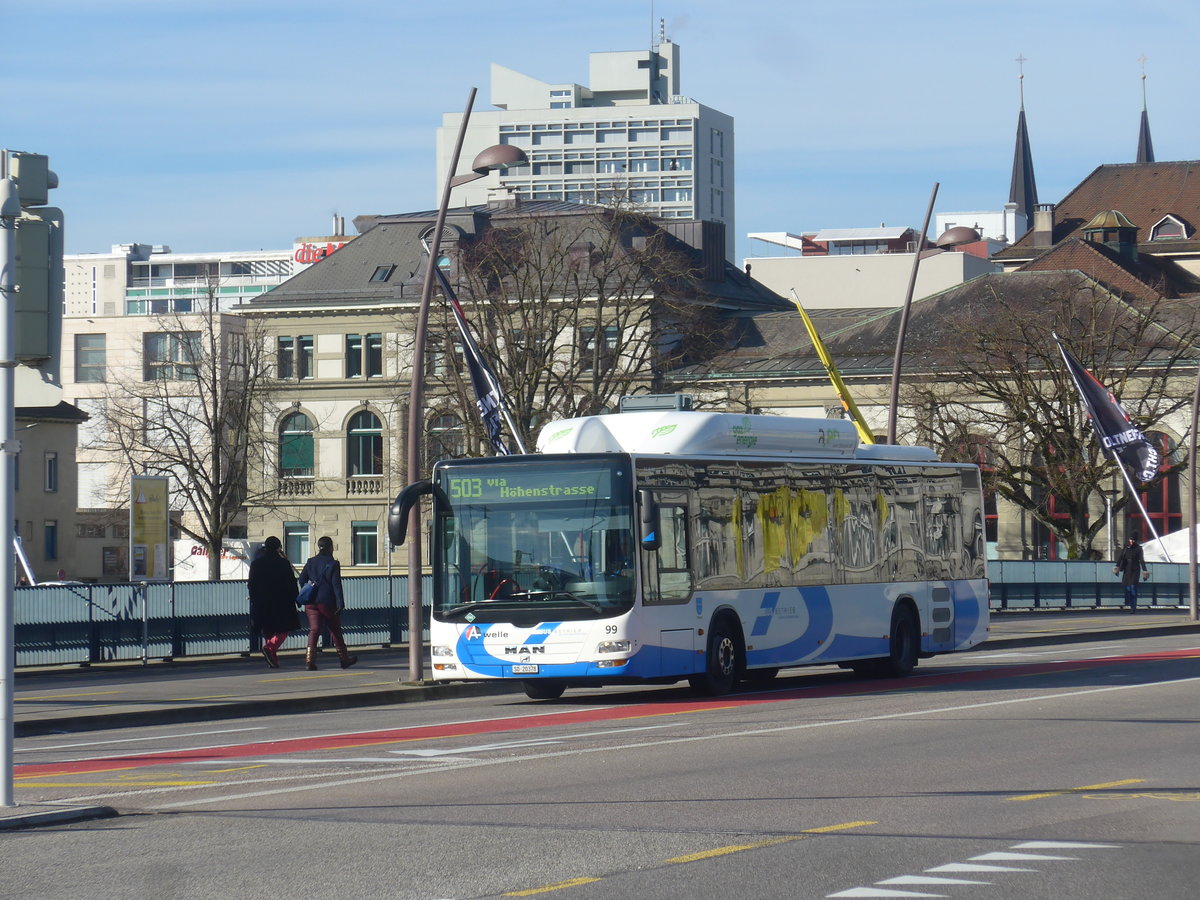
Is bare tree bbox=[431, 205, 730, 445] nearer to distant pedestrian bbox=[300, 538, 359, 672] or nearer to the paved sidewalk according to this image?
the paved sidewalk

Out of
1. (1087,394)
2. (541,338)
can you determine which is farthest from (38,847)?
(541,338)

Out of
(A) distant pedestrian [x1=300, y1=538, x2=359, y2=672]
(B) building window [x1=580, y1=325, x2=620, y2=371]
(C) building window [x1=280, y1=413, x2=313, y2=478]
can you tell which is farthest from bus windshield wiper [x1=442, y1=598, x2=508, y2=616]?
(C) building window [x1=280, y1=413, x2=313, y2=478]

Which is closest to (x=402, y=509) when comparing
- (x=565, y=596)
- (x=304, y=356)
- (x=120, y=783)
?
(x=565, y=596)

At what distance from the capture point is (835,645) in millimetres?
23703

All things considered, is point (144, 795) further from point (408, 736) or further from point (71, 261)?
point (71, 261)

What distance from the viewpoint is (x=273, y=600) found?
1071 inches

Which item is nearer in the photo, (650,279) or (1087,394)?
(1087,394)

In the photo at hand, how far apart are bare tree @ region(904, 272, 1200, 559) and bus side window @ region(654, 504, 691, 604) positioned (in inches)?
1606

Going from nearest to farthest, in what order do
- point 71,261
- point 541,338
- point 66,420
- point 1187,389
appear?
point 541,338
point 1187,389
point 66,420
point 71,261

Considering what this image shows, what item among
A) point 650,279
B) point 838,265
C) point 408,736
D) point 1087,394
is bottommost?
point 408,736

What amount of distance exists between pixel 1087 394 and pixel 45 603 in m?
26.2

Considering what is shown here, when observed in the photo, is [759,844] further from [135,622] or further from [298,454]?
[298,454]

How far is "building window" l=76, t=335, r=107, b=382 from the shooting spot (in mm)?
117438

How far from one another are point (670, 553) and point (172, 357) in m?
74.1
